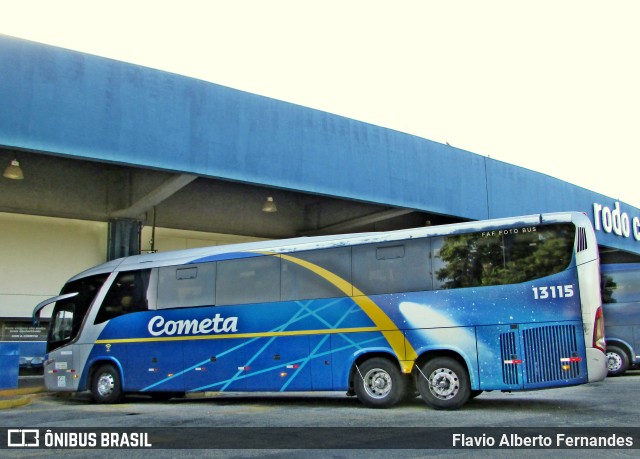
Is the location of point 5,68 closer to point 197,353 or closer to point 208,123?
point 208,123

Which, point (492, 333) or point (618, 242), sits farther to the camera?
point (618, 242)

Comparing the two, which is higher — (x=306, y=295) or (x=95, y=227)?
(x=95, y=227)

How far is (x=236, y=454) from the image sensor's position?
6793mm

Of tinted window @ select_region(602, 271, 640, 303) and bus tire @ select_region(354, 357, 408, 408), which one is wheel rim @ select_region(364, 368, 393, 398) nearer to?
bus tire @ select_region(354, 357, 408, 408)

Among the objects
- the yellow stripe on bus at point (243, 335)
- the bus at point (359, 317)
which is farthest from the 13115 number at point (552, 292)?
the yellow stripe on bus at point (243, 335)

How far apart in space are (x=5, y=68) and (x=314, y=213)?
11.7m

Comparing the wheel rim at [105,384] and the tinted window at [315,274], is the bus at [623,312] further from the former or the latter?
the wheel rim at [105,384]

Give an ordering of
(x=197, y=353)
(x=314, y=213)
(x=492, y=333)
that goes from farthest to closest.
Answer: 1. (x=314, y=213)
2. (x=197, y=353)
3. (x=492, y=333)

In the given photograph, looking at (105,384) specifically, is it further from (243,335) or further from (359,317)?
(359,317)

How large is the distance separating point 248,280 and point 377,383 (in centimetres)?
324

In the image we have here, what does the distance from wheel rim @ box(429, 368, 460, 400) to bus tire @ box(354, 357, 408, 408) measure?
1.90 feet

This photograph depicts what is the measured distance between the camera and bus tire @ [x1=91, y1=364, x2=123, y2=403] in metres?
13.7

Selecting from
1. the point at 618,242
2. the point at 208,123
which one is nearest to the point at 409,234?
the point at 208,123

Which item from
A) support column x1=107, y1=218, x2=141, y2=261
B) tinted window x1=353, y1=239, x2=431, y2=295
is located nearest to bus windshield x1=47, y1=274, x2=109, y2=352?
support column x1=107, y1=218, x2=141, y2=261
